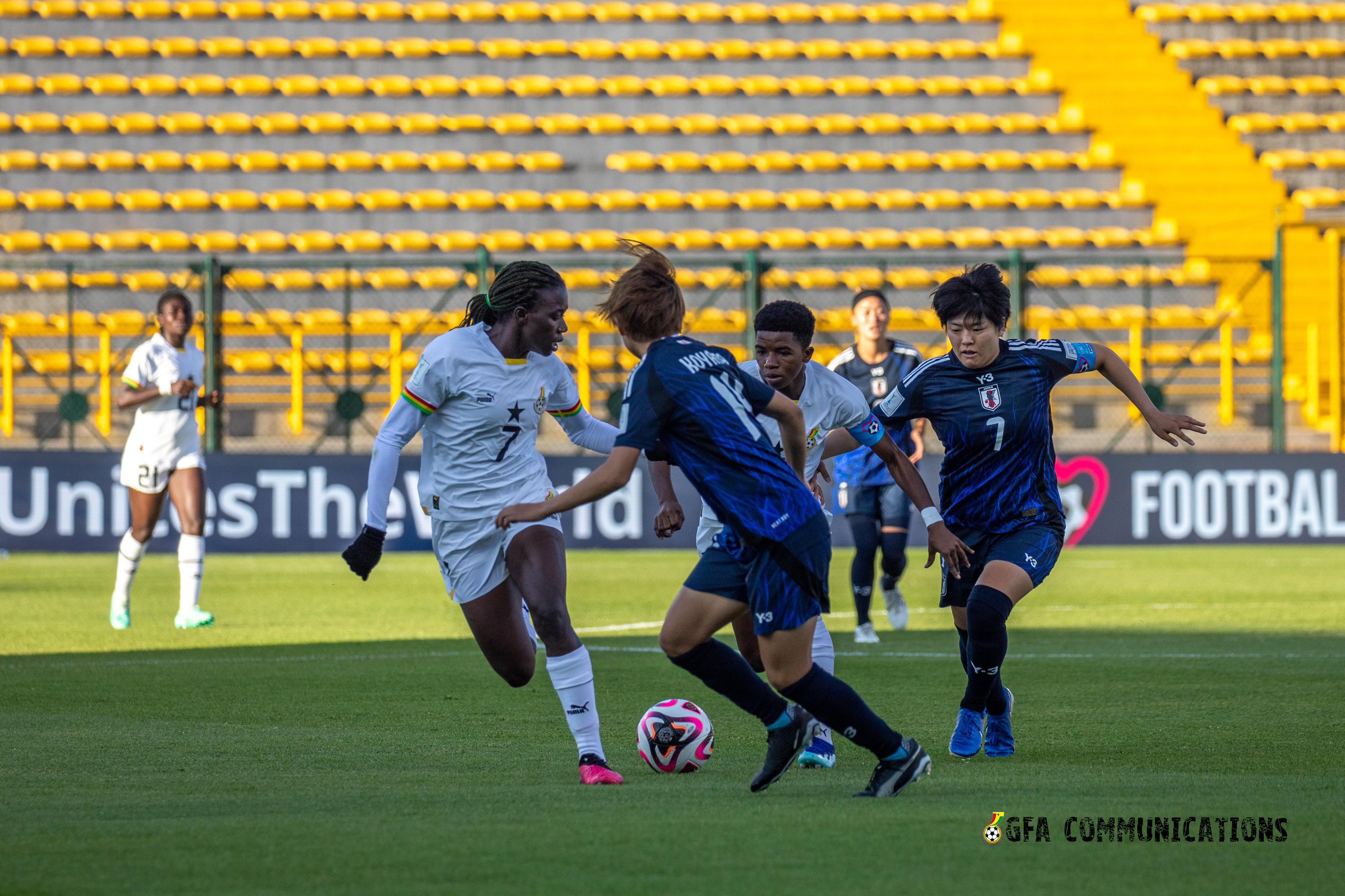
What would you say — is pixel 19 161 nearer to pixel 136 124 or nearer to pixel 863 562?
pixel 136 124

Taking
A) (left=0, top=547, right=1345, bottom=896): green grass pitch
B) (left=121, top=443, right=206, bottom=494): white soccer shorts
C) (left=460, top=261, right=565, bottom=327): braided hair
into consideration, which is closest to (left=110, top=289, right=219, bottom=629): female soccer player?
(left=121, top=443, right=206, bottom=494): white soccer shorts

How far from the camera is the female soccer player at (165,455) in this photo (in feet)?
37.5

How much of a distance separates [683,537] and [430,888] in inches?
566

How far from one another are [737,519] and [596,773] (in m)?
1.08

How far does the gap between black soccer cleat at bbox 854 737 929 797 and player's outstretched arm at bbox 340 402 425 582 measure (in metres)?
1.82

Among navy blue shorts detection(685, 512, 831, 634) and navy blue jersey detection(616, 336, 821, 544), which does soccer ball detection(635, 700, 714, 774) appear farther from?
navy blue jersey detection(616, 336, 821, 544)

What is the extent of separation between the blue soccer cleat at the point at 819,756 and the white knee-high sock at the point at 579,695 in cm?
71

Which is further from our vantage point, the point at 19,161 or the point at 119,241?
the point at 19,161

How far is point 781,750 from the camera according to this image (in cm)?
534

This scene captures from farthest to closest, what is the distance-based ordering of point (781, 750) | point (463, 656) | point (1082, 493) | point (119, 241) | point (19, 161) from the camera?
point (19, 161), point (119, 241), point (1082, 493), point (463, 656), point (781, 750)

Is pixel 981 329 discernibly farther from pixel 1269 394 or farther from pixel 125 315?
pixel 125 315

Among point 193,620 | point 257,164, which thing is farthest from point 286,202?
point 193,620

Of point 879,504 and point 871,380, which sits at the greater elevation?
point 871,380

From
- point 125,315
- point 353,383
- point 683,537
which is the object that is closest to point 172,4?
point 125,315
